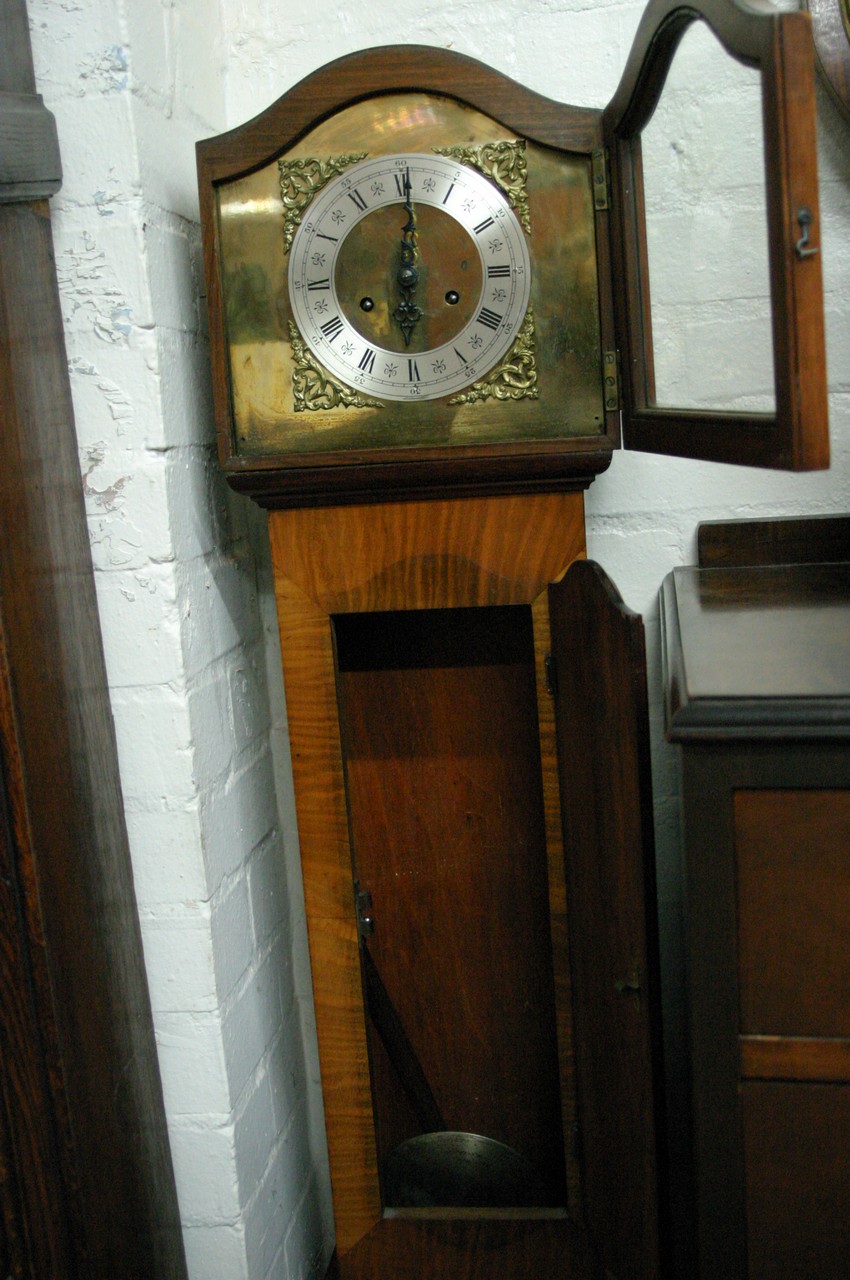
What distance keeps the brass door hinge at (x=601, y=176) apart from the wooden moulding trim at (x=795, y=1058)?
31.2 inches

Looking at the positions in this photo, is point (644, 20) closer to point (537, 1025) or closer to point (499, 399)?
point (499, 399)

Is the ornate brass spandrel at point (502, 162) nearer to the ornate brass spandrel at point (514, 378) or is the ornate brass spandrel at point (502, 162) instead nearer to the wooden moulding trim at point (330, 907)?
the ornate brass spandrel at point (514, 378)

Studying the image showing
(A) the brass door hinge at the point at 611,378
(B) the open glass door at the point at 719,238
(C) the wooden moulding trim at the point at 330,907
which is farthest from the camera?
(C) the wooden moulding trim at the point at 330,907

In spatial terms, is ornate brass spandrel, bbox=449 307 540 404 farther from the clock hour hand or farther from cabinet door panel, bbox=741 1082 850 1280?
cabinet door panel, bbox=741 1082 850 1280

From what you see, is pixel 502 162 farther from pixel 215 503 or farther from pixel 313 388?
pixel 215 503

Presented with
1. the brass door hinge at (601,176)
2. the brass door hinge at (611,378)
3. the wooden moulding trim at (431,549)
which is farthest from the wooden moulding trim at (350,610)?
the brass door hinge at (601,176)

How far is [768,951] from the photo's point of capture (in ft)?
2.77

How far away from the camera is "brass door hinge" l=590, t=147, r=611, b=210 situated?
1121mm

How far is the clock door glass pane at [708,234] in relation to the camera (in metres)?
0.91

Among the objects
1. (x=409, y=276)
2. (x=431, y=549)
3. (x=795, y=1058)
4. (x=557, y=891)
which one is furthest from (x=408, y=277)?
(x=795, y=1058)

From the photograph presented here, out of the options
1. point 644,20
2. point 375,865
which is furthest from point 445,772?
point 644,20

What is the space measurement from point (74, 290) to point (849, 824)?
2.91 ft

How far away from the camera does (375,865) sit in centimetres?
145

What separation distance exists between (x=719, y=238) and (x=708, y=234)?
2 cm
